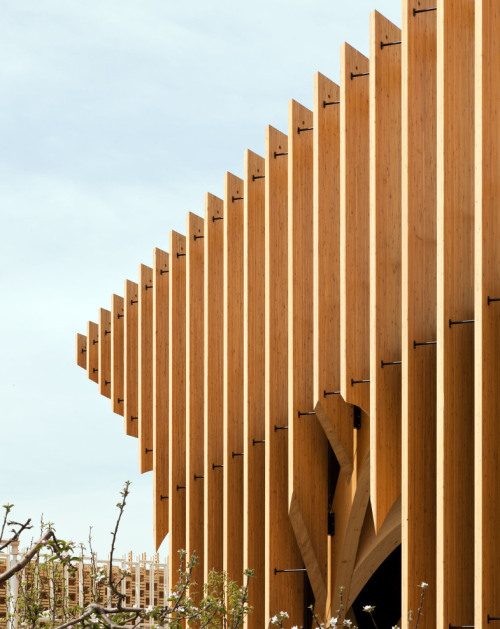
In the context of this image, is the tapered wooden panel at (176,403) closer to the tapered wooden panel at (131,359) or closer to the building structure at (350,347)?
the building structure at (350,347)

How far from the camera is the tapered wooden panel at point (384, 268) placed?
1047 centimetres

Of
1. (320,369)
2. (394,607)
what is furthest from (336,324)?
(394,607)

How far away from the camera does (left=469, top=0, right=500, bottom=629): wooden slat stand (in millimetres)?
8961

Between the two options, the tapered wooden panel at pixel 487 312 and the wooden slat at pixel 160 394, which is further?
the wooden slat at pixel 160 394

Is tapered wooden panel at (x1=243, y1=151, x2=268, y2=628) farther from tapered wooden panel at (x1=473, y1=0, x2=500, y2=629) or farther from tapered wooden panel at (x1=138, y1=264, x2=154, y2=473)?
tapered wooden panel at (x1=473, y1=0, x2=500, y2=629)

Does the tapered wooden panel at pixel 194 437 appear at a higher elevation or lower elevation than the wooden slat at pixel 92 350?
lower

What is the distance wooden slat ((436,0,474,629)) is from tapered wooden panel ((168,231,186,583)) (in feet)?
20.5

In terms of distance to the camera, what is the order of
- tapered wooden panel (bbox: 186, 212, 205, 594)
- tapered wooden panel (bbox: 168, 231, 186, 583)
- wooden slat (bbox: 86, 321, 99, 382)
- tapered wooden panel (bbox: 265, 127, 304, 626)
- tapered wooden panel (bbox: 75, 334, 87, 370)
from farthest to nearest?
tapered wooden panel (bbox: 75, 334, 87, 370), wooden slat (bbox: 86, 321, 99, 382), tapered wooden panel (bbox: 168, 231, 186, 583), tapered wooden panel (bbox: 186, 212, 205, 594), tapered wooden panel (bbox: 265, 127, 304, 626)

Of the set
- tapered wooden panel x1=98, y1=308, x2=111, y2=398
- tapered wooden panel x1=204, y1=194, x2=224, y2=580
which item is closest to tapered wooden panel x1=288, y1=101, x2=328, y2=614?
tapered wooden panel x1=204, y1=194, x2=224, y2=580

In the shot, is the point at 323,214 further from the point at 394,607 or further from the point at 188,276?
the point at 394,607

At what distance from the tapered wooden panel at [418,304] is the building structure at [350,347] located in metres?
0.02

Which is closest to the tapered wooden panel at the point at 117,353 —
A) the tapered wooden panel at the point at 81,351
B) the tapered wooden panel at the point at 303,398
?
the tapered wooden panel at the point at 81,351

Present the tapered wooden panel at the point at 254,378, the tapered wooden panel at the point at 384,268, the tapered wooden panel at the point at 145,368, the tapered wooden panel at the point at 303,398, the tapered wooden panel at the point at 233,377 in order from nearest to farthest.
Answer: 1. the tapered wooden panel at the point at 384,268
2. the tapered wooden panel at the point at 303,398
3. the tapered wooden panel at the point at 254,378
4. the tapered wooden panel at the point at 233,377
5. the tapered wooden panel at the point at 145,368

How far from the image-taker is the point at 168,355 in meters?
15.9
